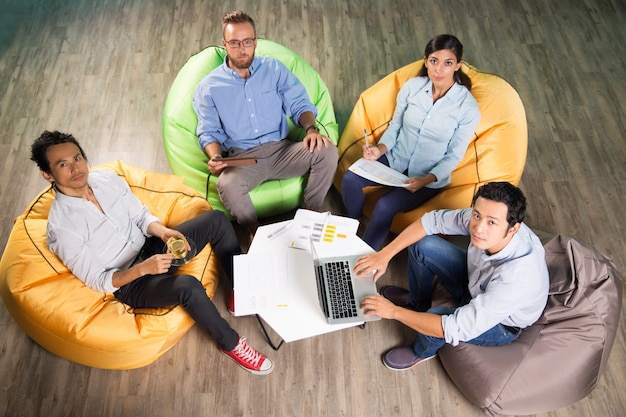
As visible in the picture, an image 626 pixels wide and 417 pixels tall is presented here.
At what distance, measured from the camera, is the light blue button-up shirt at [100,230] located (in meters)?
2.37

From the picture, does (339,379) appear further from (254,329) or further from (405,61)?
(405,61)

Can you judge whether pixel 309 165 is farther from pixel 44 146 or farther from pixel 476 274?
pixel 44 146

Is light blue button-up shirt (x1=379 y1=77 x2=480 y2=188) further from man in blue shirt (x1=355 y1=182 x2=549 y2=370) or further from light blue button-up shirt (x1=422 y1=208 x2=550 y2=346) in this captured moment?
light blue button-up shirt (x1=422 y1=208 x2=550 y2=346)

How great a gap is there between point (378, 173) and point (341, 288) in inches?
33.3

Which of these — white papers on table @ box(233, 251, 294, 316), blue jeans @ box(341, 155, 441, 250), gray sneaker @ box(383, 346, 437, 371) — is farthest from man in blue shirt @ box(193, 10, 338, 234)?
gray sneaker @ box(383, 346, 437, 371)

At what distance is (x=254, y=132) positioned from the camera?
3.11 metres

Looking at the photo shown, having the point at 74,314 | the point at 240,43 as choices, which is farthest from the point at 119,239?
the point at 240,43

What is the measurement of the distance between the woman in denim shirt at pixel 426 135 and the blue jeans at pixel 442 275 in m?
0.41

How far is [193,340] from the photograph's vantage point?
2.84 m

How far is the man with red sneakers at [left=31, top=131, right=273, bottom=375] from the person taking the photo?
7.68 ft

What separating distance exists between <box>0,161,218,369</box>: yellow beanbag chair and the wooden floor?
0.23 m

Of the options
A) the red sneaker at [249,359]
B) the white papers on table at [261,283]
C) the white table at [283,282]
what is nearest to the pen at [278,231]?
the white table at [283,282]

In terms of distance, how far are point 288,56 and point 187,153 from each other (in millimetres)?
937

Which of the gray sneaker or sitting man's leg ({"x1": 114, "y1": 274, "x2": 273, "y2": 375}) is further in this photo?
the gray sneaker
